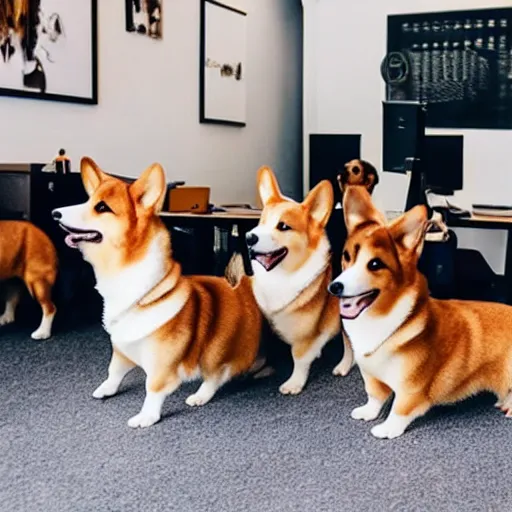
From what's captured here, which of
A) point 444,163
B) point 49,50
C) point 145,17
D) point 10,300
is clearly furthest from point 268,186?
point 145,17

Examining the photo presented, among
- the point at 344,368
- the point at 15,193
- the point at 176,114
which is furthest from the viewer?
the point at 176,114

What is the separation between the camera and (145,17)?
3766 mm

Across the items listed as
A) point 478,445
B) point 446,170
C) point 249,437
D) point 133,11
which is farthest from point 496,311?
point 133,11

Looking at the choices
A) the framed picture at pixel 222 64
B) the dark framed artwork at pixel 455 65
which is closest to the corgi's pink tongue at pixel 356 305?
the framed picture at pixel 222 64

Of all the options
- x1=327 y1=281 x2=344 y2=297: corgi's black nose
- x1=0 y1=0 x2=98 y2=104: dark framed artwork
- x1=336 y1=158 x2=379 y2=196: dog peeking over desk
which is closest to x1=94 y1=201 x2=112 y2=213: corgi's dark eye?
x1=327 y1=281 x2=344 y2=297: corgi's black nose

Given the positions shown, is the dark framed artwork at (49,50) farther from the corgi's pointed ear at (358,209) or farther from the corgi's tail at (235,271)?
the corgi's pointed ear at (358,209)

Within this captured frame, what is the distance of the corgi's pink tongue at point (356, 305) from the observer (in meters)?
1.76

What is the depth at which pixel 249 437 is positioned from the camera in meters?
1.78

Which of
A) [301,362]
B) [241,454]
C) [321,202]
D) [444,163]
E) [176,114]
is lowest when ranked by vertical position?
[241,454]

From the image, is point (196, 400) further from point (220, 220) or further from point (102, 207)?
point (220, 220)

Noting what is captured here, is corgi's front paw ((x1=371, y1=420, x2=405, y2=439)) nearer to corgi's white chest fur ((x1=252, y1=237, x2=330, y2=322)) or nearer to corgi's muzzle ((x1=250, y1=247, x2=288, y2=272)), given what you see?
corgi's white chest fur ((x1=252, y1=237, x2=330, y2=322))

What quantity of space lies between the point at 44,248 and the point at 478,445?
1.81 metres

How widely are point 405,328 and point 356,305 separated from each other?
0.48 ft

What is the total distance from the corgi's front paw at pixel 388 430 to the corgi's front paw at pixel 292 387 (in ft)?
1.20
